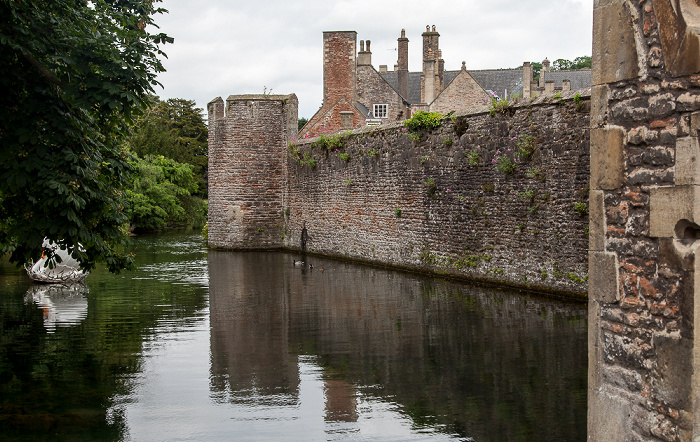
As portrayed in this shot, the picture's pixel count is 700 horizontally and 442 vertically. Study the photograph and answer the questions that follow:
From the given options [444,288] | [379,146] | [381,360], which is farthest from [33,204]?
[379,146]

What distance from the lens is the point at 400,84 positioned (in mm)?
49344

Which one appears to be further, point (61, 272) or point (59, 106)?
point (61, 272)

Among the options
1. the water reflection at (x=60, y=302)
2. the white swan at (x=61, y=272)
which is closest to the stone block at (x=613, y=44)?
the water reflection at (x=60, y=302)

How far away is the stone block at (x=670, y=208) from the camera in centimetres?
382

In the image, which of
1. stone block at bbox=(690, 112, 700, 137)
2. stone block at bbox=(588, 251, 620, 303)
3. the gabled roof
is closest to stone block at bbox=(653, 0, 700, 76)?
stone block at bbox=(690, 112, 700, 137)

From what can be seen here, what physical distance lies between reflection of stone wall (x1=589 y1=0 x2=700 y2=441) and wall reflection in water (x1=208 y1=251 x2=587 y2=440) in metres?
1.33

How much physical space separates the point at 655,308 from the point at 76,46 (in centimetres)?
579

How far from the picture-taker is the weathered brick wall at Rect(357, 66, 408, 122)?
42688 millimetres

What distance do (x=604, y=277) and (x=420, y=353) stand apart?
394 cm

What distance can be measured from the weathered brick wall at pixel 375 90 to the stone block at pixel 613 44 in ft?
126

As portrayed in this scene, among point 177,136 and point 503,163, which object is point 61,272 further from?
point 177,136

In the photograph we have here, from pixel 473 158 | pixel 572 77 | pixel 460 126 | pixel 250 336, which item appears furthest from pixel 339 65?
pixel 572 77

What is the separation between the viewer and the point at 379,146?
1731 cm

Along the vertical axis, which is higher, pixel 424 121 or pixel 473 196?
pixel 424 121
